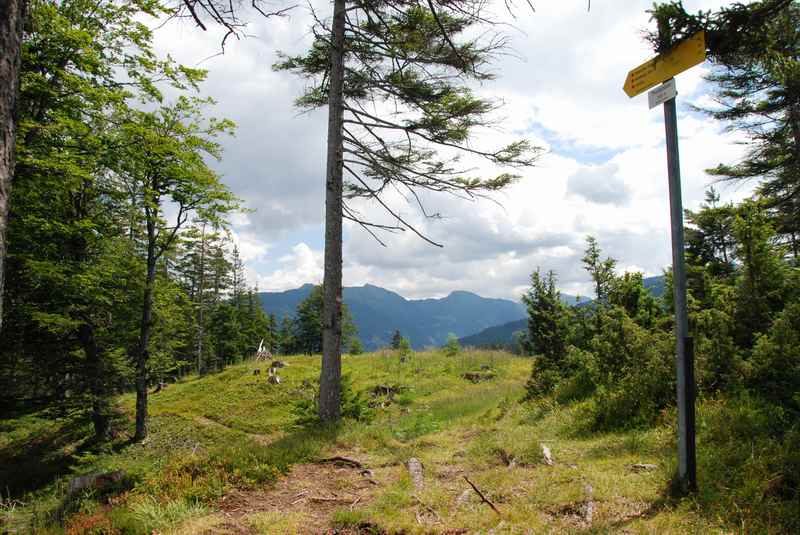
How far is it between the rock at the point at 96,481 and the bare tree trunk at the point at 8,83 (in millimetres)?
4515

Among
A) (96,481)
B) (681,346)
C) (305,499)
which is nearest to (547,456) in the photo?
(681,346)

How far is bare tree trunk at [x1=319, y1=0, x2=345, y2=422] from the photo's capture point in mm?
9031

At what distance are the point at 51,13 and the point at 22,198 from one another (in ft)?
17.4

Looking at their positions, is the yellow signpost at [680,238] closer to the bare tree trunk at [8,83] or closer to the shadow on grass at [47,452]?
the bare tree trunk at [8,83]

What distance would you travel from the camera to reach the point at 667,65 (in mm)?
4102

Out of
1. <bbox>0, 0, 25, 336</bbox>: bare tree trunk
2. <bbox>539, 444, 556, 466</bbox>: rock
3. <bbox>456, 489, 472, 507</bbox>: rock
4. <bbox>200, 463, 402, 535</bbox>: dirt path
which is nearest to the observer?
<bbox>0, 0, 25, 336</bbox>: bare tree trunk

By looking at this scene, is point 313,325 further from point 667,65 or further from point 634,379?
point 667,65

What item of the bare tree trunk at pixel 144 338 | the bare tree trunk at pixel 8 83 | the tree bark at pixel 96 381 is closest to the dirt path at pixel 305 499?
the bare tree trunk at pixel 8 83

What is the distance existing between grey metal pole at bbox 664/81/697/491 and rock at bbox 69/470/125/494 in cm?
719

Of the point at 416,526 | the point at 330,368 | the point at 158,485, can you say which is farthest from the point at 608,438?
the point at 158,485

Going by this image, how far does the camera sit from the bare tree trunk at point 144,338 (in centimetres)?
1608

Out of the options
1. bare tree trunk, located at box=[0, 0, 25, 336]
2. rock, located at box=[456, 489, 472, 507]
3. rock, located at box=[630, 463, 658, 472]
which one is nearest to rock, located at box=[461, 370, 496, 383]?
rock, located at box=[630, 463, 658, 472]

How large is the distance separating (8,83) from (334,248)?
6.54 metres

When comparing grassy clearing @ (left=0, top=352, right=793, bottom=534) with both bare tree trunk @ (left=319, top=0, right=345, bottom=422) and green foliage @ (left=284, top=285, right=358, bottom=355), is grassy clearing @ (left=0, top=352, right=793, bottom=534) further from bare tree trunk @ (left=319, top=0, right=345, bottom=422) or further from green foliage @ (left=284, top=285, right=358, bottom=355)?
green foliage @ (left=284, top=285, right=358, bottom=355)
